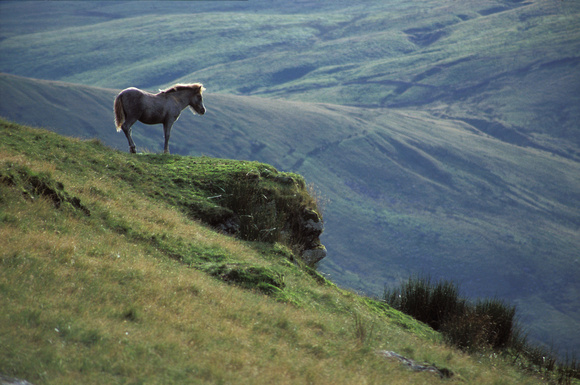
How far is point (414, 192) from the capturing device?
559ft

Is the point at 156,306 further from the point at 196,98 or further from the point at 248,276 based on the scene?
the point at 196,98

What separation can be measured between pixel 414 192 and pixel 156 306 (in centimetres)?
16753

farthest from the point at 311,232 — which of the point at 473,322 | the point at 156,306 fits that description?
the point at 156,306

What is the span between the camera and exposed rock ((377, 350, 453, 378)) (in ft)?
27.3

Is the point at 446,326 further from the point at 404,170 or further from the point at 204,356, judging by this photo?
the point at 404,170

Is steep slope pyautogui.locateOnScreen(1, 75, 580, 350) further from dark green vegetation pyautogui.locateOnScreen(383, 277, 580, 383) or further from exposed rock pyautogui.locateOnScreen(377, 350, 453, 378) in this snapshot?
exposed rock pyautogui.locateOnScreen(377, 350, 453, 378)

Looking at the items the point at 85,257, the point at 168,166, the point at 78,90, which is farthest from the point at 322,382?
the point at 78,90

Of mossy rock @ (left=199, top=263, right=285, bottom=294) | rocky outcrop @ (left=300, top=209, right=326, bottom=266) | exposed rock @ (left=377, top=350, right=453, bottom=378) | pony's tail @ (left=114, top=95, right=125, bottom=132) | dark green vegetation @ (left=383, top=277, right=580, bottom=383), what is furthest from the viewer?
pony's tail @ (left=114, top=95, right=125, bottom=132)

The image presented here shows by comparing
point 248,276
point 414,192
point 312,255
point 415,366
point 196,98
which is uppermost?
point 196,98

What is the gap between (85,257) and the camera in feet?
27.5

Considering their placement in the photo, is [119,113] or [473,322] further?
[119,113]

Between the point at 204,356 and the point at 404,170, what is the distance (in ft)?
571

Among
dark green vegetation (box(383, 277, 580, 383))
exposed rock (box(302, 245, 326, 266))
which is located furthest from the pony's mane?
dark green vegetation (box(383, 277, 580, 383))

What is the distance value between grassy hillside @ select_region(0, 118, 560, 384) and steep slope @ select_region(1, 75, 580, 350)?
4408 inches
